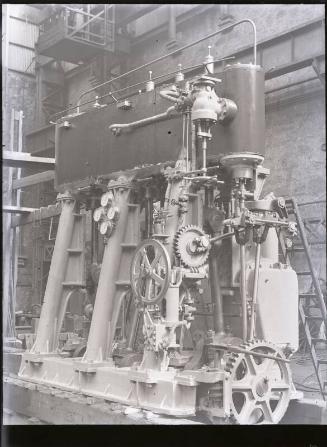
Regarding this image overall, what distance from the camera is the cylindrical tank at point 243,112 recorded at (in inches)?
301

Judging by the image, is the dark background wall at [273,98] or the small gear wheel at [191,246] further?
the dark background wall at [273,98]

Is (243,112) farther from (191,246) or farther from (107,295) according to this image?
(107,295)

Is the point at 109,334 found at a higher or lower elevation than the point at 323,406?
higher

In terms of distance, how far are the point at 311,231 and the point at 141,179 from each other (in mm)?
4454

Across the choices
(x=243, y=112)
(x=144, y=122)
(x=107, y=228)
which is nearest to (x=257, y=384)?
(x=107, y=228)

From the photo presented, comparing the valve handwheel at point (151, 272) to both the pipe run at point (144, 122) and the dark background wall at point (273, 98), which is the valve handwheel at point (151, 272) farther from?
the dark background wall at point (273, 98)

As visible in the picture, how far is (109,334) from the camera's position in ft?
28.2

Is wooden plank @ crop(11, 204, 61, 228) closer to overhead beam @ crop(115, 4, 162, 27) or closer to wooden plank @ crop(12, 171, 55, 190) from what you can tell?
wooden plank @ crop(12, 171, 55, 190)

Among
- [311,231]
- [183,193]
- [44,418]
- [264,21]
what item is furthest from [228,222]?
[264,21]

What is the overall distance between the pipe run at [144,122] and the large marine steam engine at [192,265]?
2 cm

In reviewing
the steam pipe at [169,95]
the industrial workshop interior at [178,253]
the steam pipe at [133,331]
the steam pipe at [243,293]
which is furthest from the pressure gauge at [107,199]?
the steam pipe at [243,293]

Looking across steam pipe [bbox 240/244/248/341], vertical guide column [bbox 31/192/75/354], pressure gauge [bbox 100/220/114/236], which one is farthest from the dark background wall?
steam pipe [bbox 240/244/248/341]

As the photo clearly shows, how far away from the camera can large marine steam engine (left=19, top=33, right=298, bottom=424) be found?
23.1 feet
